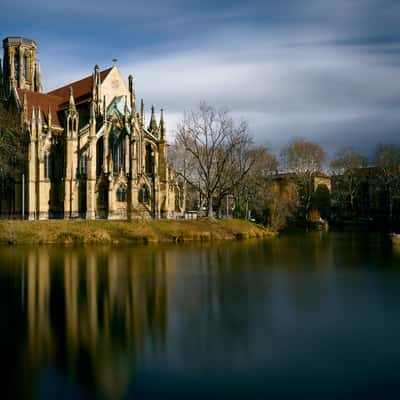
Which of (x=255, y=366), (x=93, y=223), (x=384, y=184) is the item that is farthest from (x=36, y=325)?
(x=384, y=184)

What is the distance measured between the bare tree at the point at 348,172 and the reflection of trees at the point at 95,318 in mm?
69377

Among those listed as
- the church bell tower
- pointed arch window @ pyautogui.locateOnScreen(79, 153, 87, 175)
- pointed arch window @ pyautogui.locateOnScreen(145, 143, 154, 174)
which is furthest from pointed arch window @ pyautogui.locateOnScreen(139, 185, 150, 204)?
the church bell tower

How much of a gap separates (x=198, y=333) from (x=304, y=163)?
232ft

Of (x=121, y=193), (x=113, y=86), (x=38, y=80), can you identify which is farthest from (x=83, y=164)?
(x=38, y=80)

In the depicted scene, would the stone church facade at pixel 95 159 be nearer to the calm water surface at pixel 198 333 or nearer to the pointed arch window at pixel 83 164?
the pointed arch window at pixel 83 164

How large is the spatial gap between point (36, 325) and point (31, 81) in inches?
2491

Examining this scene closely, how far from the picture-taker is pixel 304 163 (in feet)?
260

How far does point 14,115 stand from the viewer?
53.2 meters

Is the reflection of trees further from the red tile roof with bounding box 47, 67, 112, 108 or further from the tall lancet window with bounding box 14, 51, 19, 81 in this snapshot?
the tall lancet window with bounding box 14, 51, 19, 81

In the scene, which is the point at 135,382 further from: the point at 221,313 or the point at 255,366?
the point at 221,313

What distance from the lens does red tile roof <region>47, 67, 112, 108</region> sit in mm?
→ 58553

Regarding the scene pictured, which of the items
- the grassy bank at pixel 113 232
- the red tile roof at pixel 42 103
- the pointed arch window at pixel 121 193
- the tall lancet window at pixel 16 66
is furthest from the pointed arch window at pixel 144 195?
the tall lancet window at pixel 16 66

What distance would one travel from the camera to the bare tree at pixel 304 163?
7794cm

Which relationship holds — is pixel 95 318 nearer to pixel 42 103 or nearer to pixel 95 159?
pixel 95 159
